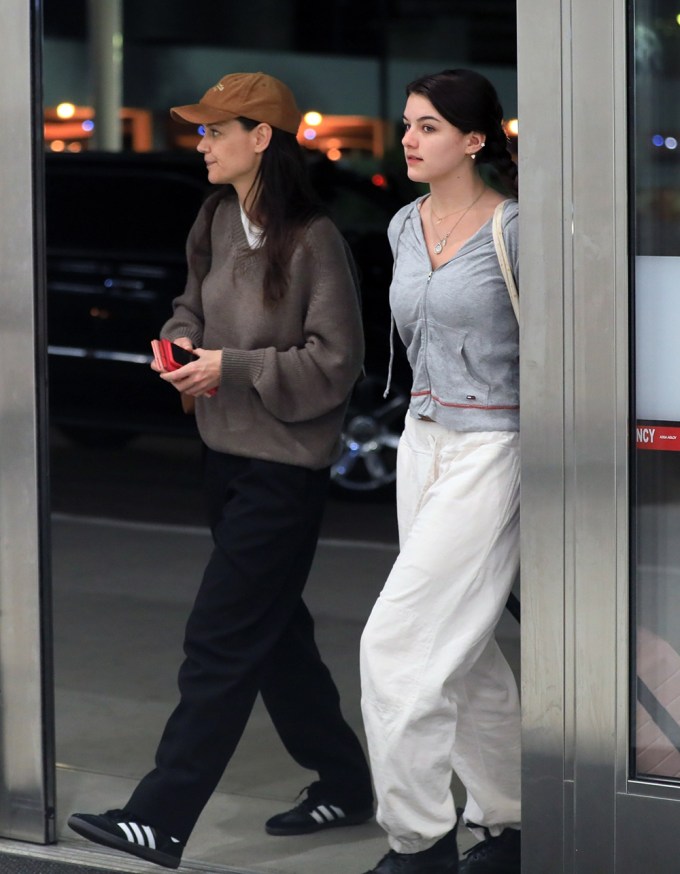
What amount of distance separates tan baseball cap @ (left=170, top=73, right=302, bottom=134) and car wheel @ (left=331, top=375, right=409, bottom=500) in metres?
4.64

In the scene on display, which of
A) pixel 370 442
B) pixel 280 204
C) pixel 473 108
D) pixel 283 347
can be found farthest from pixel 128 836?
pixel 370 442

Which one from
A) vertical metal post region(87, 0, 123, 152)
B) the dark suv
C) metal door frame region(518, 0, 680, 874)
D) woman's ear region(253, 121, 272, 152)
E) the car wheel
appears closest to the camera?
metal door frame region(518, 0, 680, 874)

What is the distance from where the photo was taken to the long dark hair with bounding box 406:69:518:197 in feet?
10.8

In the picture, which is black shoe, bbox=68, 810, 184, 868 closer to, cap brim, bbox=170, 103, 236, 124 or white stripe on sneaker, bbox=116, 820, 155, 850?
white stripe on sneaker, bbox=116, 820, 155, 850

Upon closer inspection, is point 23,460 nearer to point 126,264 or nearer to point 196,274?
point 196,274

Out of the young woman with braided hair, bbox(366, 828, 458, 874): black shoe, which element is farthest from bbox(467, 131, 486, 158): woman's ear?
bbox(366, 828, 458, 874): black shoe

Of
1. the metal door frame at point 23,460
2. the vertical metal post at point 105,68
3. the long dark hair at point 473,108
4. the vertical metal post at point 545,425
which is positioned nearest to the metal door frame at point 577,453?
the vertical metal post at point 545,425

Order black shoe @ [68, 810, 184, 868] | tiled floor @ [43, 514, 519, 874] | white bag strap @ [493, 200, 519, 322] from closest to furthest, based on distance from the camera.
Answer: white bag strap @ [493, 200, 519, 322], black shoe @ [68, 810, 184, 868], tiled floor @ [43, 514, 519, 874]

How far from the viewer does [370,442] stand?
27.8 ft

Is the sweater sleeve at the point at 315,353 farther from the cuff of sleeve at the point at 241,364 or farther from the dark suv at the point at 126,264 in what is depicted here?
the dark suv at the point at 126,264

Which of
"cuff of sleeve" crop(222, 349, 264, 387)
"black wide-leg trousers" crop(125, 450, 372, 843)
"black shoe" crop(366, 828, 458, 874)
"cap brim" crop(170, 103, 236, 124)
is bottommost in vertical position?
"black shoe" crop(366, 828, 458, 874)

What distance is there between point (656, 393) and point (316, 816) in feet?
4.90

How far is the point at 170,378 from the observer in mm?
3541

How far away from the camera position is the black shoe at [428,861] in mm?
3359
